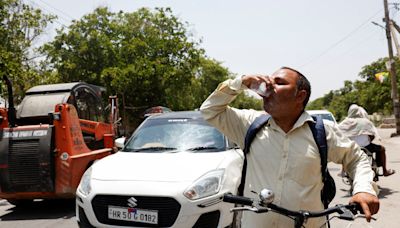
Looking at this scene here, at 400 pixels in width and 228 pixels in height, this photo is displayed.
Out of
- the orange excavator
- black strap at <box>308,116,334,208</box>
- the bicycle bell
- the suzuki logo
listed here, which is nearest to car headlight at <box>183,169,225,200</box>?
the suzuki logo

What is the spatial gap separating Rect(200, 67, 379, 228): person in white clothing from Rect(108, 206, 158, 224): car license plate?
1939 millimetres

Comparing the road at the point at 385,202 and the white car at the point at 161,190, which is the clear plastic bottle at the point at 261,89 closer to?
the white car at the point at 161,190

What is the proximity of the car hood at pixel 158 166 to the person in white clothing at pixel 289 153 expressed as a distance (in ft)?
6.77

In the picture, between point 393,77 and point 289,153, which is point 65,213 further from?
point 393,77

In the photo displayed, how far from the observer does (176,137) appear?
6090 millimetres

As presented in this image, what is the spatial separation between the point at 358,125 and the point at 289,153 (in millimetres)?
6082

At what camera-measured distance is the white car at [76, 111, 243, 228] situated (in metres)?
4.54

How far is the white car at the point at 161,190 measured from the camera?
4.54 meters

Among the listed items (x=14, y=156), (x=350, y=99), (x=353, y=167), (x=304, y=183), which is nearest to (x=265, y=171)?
(x=304, y=183)

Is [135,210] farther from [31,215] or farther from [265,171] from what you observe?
[31,215]

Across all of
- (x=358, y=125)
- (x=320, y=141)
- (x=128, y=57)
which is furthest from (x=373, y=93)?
(x=320, y=141)

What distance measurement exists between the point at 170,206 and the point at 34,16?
21056 millimetres

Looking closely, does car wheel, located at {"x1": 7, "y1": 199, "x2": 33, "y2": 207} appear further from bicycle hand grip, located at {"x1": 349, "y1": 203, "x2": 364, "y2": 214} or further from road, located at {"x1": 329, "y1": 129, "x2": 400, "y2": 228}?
bicycle hand grip, located at {"x1": 349, "y1": 203, "x2": 364, "y2": 214}

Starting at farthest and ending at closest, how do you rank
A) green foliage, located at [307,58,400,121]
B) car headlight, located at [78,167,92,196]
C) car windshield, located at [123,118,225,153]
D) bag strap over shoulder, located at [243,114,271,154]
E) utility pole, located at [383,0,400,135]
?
1. green foliage, located at [307,58,400,121]
2. utility pole, located at [383,0,400,135]
3. car windshield, located at [123,118,225,153]
4. car headlight, located at [78,167,92,196]
5. bag strap over shoulder, located at [243,114,271,154]
